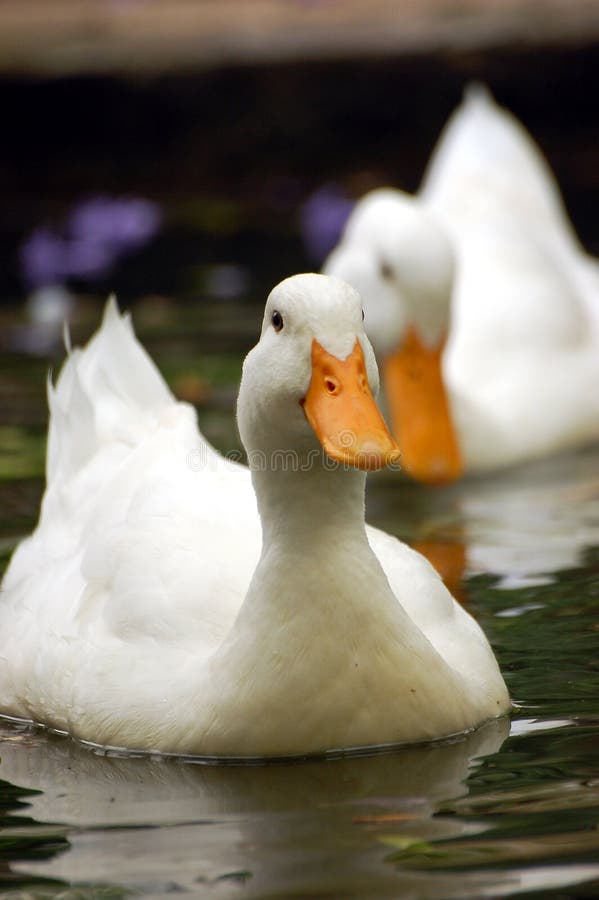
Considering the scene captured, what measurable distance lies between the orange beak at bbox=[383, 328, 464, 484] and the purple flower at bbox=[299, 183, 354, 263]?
323 centimetres

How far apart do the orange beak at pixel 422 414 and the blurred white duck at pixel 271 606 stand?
83.7 inches

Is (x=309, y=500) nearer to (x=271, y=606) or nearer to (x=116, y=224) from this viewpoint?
(x=271, y=606)

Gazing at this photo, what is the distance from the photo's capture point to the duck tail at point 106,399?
5.06 m

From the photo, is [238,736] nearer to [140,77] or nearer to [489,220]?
[489,220]

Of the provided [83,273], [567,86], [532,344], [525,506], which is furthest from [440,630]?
[567,86]

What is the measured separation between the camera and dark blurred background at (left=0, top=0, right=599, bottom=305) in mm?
11266

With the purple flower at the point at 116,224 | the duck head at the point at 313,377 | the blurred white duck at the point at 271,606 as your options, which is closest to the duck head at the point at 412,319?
the blurred white duck at the point at 271,606

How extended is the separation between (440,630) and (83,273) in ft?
20.9

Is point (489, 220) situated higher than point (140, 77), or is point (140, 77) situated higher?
point (140, 77)

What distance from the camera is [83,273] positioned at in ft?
33.3

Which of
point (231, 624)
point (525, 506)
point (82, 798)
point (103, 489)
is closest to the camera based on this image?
point (82, 798)

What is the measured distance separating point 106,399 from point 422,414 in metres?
1.85

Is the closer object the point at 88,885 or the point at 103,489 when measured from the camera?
the point at 88,885

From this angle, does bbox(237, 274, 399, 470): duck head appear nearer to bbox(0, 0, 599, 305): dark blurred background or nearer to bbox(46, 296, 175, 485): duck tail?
bbox(46, 296, 175, 485): duck tail
